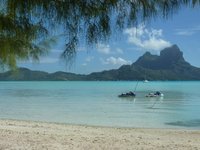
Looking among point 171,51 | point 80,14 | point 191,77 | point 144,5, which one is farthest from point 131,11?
point 191,77

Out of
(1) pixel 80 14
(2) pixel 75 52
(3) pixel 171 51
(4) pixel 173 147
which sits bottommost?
(4) pixel 173 147

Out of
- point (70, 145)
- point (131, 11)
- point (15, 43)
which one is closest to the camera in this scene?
point (131, 11)

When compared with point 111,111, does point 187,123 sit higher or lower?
lower

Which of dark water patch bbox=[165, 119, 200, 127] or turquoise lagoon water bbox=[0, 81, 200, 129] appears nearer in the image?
dark water patch bbox=[165, 119, 200, 127]

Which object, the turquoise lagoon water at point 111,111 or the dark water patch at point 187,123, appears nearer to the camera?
the dark water patch at point 187,123

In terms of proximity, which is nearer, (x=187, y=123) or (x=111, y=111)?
(x=187, y=123)

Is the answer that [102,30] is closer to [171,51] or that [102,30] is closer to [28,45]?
[28,45]

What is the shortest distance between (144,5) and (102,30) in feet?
1.03

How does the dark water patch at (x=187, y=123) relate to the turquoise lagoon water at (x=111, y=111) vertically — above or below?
below

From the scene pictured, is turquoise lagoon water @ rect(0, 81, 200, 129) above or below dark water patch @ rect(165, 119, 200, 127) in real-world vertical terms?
above

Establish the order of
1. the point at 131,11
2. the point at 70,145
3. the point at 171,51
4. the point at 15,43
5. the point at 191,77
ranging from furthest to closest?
the point at 191,77
the point at 171,51
the point at 70,145
the point at 15,43
the point at 131,11

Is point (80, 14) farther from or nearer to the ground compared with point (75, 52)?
farther from the ground

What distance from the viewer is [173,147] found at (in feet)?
31.7

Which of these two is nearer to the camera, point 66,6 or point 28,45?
point 66,6
